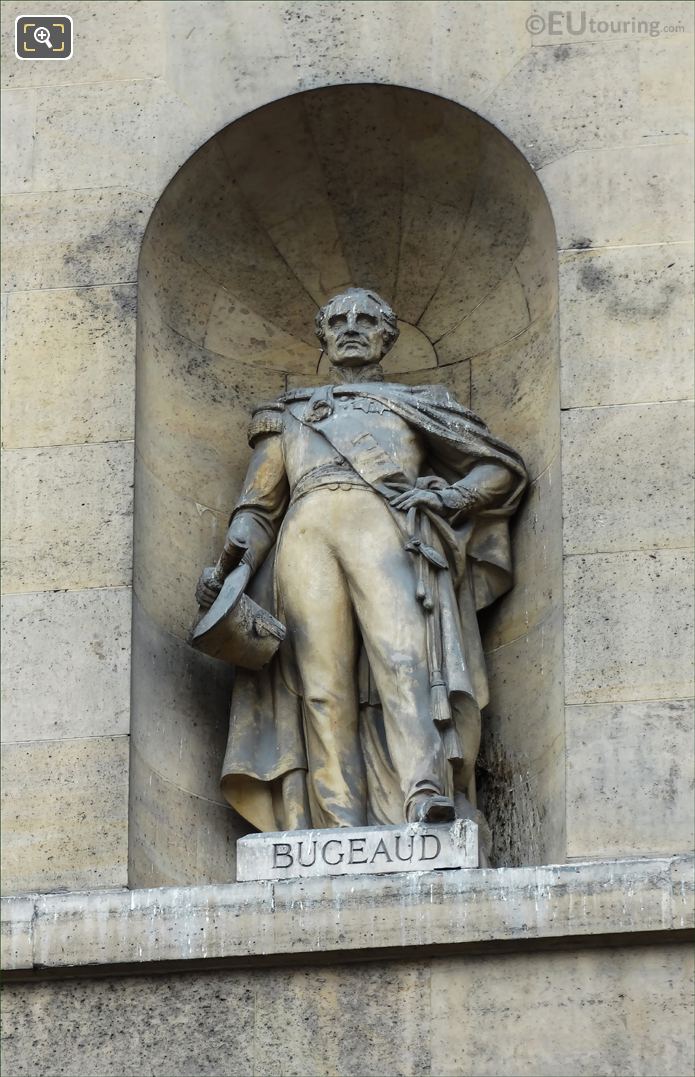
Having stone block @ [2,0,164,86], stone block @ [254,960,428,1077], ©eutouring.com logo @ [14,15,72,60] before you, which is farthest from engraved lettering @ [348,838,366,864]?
©eutouring.com logo @ [14,15,72,60]

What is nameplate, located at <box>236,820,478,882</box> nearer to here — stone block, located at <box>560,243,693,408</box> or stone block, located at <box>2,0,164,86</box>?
stone block, located at <box>560,243,693,408</box>

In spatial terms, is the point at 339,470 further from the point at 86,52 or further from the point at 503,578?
the point at 86,52

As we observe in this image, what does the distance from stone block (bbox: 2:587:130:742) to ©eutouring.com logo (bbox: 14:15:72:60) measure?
8.38 feet

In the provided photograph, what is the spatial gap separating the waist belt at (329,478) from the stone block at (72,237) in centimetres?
118

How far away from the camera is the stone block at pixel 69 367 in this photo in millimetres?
12555

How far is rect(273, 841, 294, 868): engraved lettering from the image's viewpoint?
38.1 ft

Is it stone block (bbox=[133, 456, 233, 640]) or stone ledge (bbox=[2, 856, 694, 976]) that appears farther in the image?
stone block (bbox=[133, 456, 233, 640])

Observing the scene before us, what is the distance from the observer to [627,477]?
39.6 ft

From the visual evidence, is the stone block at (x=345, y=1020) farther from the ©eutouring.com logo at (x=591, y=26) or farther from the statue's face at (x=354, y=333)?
the ©eutouring.com logo at (x=591, y=26)

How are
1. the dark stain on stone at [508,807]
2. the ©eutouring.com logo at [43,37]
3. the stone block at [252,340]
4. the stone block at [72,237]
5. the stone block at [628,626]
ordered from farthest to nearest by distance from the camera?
the stone block at [252,340]
the ©eutouring.com logo at [43,37]
the stone block at [72,237]
the dark stain on stone at [508,807]
the stone block at [628,626]

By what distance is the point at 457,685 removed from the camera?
39.2 ft

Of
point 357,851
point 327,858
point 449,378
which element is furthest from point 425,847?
point 449,378

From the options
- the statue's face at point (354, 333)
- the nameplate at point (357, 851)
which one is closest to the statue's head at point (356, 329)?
the statue's face at point (354, 333)

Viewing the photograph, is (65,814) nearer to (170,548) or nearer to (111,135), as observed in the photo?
(170,548)
